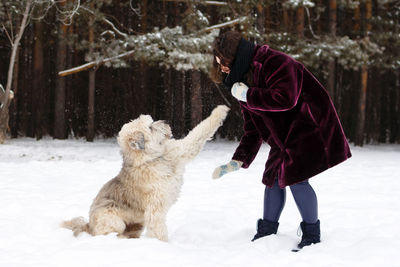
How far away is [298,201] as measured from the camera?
349 centimetres

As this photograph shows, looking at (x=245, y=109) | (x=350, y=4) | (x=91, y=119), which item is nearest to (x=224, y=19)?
(x=350, y=4)

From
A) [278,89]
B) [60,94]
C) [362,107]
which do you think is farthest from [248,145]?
[362,107]

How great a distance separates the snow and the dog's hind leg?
110 mm

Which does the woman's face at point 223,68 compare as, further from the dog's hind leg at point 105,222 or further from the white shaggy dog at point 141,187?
the dog's hind leg at point 105,222

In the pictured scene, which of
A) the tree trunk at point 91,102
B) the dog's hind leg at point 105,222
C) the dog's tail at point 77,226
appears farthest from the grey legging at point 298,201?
the tree trunk at point 91,102

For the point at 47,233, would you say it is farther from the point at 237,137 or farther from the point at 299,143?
the point at 237,137

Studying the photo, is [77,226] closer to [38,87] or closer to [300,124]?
[300,124]

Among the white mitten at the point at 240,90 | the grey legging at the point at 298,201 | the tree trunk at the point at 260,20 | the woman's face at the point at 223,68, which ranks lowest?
the grey legging at the point at 298,201

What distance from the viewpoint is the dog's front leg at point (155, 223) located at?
384 centimetres

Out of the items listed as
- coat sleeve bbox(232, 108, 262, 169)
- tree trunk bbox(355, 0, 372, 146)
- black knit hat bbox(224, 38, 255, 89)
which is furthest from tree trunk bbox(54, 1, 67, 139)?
black knit hat bbox(224, 38, 255, 89)

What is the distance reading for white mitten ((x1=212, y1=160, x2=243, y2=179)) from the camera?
3725 millimetres

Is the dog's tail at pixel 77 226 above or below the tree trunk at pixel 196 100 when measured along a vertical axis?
below

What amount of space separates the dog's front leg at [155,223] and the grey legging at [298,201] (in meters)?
0.96

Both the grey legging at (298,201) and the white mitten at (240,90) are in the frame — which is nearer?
the white mitten at (240,90)
